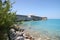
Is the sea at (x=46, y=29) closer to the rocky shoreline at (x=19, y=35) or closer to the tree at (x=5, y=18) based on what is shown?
the rocky shoreline at (x=19, y=35)

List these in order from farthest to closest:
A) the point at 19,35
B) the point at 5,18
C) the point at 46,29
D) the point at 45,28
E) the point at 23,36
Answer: the point at 45,28
the point at 46,29
the point at 23,36
the point at 19,35
the point at 5,18

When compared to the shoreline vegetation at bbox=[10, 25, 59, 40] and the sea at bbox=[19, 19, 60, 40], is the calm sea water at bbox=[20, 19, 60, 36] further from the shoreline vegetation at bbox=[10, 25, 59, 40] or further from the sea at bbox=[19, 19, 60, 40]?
the shoreline vegetation at bbox=[10, 25, 59, 40]

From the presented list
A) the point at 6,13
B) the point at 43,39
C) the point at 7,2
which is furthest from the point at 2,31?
the point at 43,39

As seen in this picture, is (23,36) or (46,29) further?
(46,29)

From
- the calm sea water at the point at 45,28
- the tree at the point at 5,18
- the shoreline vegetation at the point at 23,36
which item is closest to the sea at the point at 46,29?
the calm sea water at the point at 45,28

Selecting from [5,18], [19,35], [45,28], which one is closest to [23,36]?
[19,35]

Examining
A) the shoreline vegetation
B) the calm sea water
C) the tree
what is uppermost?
the tree

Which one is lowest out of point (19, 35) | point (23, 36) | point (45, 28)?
point (45, 28)

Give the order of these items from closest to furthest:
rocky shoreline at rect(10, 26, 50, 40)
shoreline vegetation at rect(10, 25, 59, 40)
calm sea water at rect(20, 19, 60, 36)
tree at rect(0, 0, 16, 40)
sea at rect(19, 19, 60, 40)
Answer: tree at rect(0, 0, 16, 40)
rocky shoreline at rect(10, 26, 50, 40)
shoreline vegetation at rect(10, 25, 59, 40)
sea at rect(19, 19, 60, 40)
calm sea water at rect(20, 19, 60, 36)

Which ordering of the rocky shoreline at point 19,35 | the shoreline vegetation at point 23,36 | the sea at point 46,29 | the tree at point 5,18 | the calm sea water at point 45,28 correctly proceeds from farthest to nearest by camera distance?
the calm sea water at point 45,28
the sea at point 46,29
the shoreline vegetation at point 23,36
the rocky shoreline at point 19,35
the tree at point 5,18

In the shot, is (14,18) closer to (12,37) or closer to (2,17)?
(2,17)

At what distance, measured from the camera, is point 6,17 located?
22.2 ft

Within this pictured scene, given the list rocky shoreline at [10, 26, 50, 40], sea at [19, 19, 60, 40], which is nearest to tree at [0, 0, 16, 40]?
rocky shoreline at [10, 26, 50, 40]

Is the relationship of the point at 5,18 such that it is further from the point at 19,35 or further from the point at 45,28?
the point at 45,28
